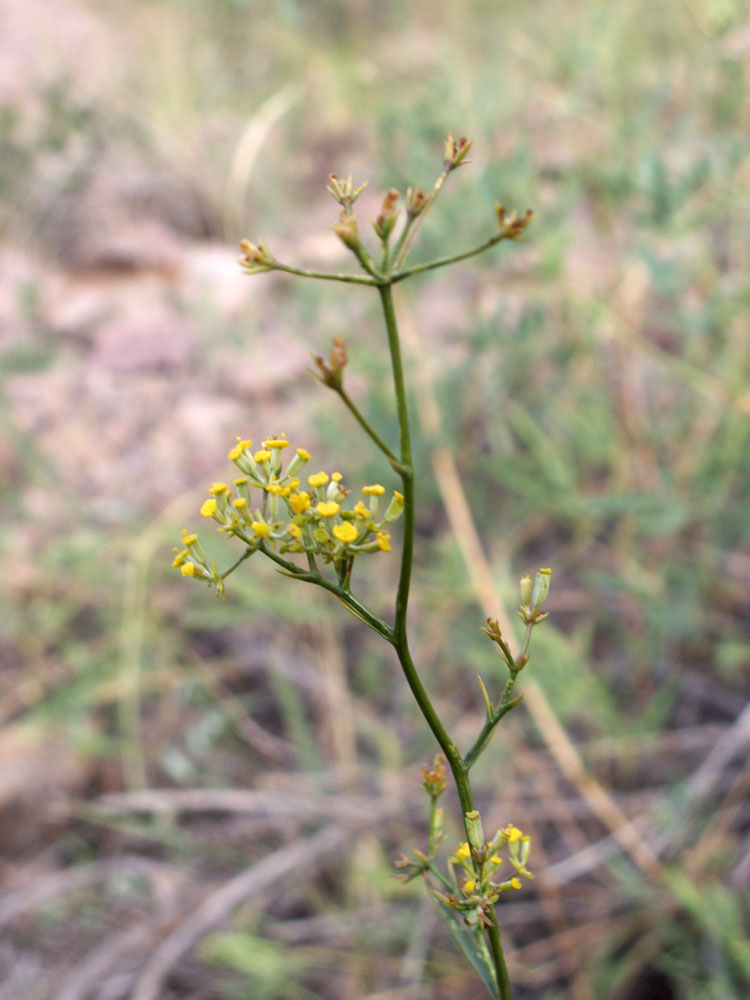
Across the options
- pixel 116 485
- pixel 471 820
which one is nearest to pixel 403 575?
pixel 471 820

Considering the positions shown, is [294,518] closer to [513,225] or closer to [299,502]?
[299,502]

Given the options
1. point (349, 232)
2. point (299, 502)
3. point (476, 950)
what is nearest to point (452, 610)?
point (476, 950)

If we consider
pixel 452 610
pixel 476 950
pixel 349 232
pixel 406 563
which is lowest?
pixel 476 950

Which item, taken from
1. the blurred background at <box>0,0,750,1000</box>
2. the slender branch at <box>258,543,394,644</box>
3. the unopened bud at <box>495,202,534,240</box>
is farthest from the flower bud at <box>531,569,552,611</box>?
the blurred background at <box>0,0,750,1000</box>

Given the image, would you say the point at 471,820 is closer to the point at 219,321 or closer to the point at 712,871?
the point at 712,871

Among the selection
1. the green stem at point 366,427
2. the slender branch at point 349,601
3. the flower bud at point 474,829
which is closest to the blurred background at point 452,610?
the flower bud at point 474,829

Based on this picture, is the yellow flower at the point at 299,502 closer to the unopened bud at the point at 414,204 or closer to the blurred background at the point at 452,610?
the unopened bud at the point at 414,204
